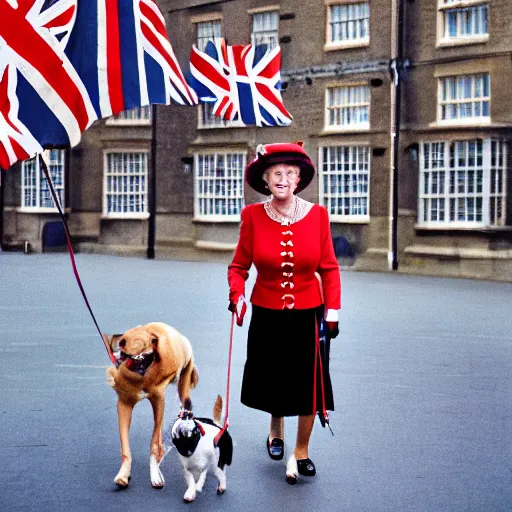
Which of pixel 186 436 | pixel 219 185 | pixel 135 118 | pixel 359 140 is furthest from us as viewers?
pixel 135 118

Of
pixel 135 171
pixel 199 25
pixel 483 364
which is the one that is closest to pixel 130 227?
pixel 135 171

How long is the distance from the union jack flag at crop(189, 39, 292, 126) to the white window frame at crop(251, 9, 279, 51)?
4753mm

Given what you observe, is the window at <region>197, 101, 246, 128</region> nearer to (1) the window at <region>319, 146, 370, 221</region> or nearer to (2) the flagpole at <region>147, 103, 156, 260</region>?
(2) the flagpole at <region>147, 103, 156, 260</region>

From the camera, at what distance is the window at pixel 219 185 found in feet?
86.7

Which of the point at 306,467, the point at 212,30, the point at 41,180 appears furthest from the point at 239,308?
the point at 41,180

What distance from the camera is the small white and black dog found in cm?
455

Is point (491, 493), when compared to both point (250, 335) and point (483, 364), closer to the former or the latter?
point (250, 335)

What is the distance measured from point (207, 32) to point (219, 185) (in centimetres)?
425

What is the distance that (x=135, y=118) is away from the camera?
28859 mm

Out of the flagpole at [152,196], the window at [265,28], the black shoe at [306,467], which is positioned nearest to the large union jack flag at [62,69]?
the black shoe at [306,467]

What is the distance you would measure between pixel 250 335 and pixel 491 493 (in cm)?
149

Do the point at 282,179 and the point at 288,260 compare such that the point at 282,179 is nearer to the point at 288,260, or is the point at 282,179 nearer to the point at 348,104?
the point at 288,260

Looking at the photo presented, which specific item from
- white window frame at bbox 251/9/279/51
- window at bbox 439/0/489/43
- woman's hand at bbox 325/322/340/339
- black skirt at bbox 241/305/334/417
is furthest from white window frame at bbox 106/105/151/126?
woman's hand at bbox 325/322/340/339

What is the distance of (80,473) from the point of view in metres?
5.10
